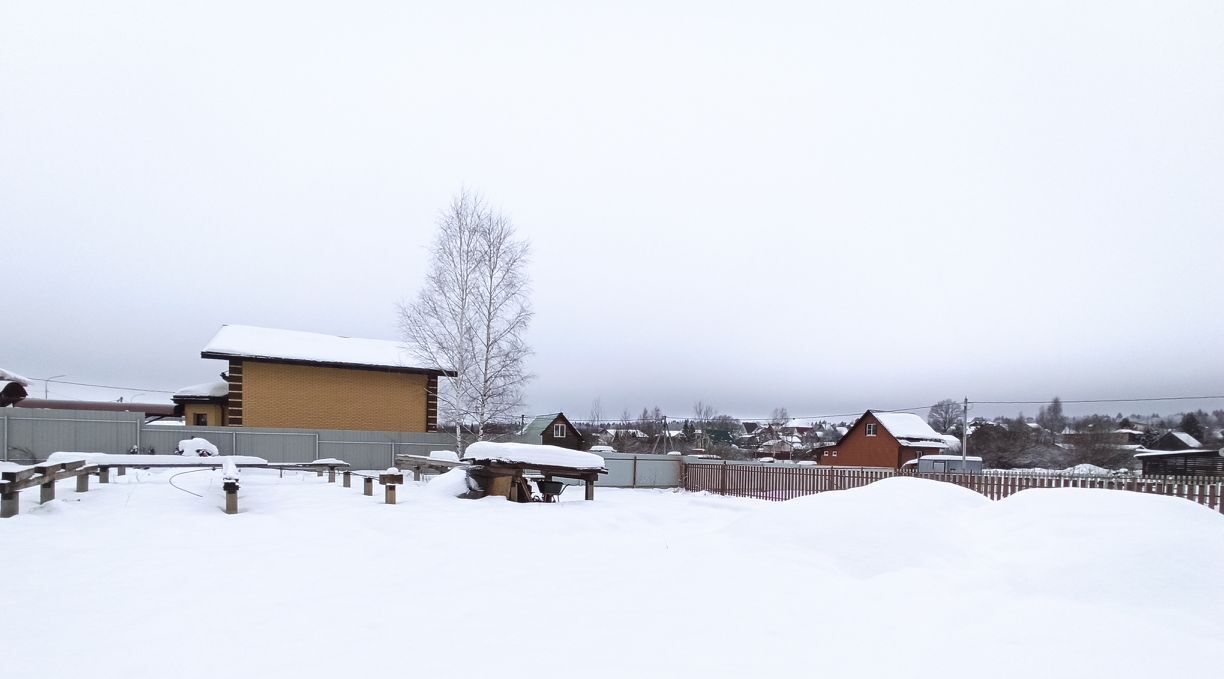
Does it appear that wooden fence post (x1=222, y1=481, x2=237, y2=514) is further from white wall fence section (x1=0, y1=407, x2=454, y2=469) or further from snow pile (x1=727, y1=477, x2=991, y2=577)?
white wall fence section (x1=0, y1=407, x2=454, y2=469)

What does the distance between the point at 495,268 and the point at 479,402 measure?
4388mm

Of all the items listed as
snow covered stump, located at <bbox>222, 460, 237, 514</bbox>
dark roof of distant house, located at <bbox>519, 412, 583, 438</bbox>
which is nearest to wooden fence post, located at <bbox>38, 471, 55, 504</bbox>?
snow covered stump, located at <bbox>222, 460, 237, 514</bbox>

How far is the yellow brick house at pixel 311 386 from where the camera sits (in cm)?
2289

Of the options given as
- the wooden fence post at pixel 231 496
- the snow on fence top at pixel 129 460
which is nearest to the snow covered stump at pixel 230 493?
the wooden fence post at pixel 231 496

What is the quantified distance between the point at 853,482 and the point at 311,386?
19423 millimetres

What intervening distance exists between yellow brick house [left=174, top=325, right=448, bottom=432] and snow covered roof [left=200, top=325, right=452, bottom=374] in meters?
0.03

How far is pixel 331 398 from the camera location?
24.3 metres

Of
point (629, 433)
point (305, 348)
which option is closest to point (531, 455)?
point (305, 348)

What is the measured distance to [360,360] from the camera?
80.9 feet

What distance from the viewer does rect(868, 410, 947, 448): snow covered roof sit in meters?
38.8

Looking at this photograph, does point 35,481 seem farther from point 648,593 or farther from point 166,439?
point 166,439

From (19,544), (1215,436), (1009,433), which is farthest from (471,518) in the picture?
(1215,436)

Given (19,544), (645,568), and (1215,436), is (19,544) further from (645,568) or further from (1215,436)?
(1215,436)

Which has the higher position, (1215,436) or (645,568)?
(645,568)
